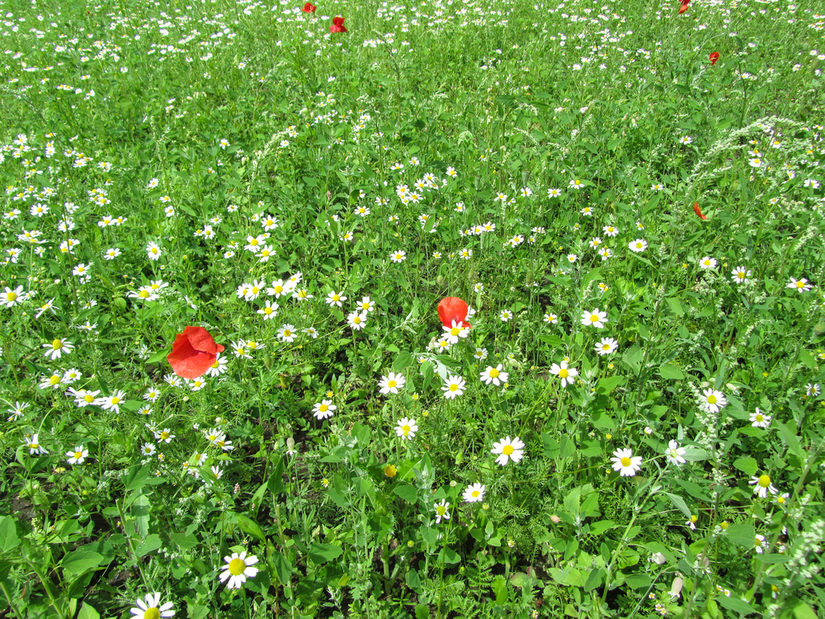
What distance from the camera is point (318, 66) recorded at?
219 inches

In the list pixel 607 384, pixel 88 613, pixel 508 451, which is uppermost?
pixel 607 384

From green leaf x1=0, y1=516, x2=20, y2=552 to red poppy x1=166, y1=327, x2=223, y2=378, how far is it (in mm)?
693

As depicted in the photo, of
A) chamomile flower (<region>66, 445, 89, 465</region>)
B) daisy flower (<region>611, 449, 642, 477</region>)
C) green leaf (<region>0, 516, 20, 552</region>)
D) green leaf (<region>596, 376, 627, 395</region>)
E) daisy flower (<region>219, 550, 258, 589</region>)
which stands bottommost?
chamomile flower (<region>66, 445, 89, 465</region>)

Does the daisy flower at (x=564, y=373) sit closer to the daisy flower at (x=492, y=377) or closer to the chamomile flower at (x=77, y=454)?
the daisy flower at (x=492, y=377)

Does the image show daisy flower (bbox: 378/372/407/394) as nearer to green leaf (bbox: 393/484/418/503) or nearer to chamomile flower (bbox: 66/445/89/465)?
green leaf (bbox: 393/484/418/503)

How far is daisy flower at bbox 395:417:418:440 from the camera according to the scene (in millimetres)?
2075

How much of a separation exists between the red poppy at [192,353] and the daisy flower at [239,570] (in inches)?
29.1

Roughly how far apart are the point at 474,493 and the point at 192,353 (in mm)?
1288

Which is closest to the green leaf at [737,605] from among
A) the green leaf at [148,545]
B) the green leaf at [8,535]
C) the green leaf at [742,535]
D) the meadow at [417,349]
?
the meadow at [417,349]

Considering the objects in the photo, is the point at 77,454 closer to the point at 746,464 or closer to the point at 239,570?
the point at 239,570

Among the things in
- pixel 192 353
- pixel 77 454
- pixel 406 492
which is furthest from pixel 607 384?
pixel 77 454

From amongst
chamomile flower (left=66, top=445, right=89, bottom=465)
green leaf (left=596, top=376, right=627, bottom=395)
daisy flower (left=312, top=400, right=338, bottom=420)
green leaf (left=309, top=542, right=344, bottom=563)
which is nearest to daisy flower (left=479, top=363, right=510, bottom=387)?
green leaf (left=596, top=376, right=627, bottom=395)

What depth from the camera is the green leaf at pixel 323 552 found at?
5.71ft

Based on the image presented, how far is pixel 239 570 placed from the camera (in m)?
1.66
